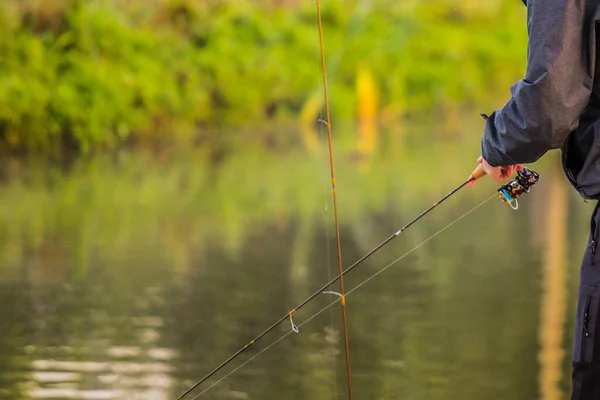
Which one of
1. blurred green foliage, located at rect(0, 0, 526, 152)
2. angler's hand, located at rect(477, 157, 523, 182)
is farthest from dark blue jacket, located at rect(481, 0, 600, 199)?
blurred green foliage, located at rect(0, 0, 526, 152)

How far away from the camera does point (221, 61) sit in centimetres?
972

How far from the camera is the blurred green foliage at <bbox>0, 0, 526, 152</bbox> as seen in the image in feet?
30.0

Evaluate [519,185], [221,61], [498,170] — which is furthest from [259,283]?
[221,61]

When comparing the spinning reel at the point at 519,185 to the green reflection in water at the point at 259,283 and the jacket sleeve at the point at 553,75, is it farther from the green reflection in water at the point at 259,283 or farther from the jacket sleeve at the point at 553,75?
the green reflection in water at the point at 259,283

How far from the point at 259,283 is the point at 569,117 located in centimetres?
308

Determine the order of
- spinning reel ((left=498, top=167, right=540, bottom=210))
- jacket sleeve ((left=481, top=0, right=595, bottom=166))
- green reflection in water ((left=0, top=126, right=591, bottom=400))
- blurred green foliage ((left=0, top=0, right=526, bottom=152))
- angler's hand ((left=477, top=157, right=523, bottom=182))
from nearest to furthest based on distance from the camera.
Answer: jacket sleeve ((left=481, top=0, right=595, bottom=166)) < angler's hand ((left=477, top=157, right=523, bottom=182)) < spinning reel ((left=498, top=167, right=540, bottom=210)) < green reflection in water ((left=0, top=126, right=591, bottom=400)) < blurred green foliage ((left=0, top=0, right=526, bottom=152))

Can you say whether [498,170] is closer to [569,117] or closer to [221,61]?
[569,117]

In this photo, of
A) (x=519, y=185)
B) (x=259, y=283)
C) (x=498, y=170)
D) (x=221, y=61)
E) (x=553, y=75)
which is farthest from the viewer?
(x=221, y=61)

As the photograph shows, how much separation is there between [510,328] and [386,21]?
263 inches

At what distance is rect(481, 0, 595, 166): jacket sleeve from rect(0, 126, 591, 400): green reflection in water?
1478 mm

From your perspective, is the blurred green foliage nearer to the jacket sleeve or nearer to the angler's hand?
the angler's hand

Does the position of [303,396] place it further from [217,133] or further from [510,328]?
[217,133]

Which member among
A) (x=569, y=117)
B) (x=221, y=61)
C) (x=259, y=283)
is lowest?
(x=569, y=117)

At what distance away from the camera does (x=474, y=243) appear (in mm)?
5348
